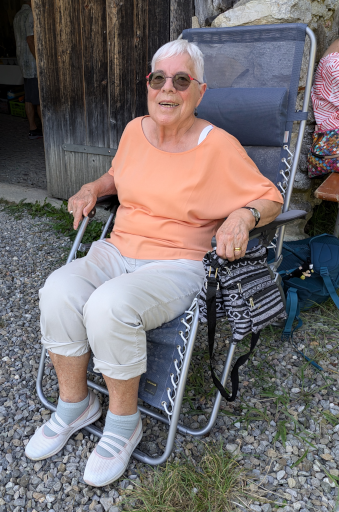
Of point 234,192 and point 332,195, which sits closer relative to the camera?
point 234,192

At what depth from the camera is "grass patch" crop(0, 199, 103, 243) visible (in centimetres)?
382

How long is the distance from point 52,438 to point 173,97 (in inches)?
60.0

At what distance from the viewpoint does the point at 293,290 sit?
99.3 inches

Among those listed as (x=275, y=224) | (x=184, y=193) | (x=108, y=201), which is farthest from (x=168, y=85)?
(x=275, y=224)

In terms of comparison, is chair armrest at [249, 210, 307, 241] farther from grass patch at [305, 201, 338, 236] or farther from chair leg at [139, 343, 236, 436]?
grass patch at [305, 201, 338, 236]

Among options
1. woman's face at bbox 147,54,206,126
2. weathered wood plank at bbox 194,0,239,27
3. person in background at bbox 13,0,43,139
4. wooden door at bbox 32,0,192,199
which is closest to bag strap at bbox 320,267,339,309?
woman's face at bbox 147,54,206,126

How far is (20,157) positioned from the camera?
6.39 m

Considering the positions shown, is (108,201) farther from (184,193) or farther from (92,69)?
(92,69)

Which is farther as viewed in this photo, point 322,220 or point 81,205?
point 322,220

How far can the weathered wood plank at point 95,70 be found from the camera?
142 inches

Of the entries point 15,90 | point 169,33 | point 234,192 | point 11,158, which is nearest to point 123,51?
point 169,33

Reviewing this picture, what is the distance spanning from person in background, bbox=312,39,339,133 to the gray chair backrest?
556 millimetres

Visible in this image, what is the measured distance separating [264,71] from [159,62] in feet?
2.19

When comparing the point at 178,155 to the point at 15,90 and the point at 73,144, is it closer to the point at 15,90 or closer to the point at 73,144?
the point at 73,144
